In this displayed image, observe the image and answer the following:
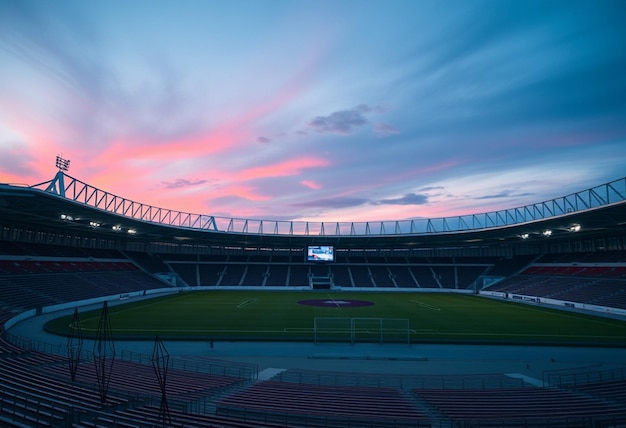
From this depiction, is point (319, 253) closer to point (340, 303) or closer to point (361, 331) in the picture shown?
point (340, 303)

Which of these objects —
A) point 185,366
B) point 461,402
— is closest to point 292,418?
point 461,402

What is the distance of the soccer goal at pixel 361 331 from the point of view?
30828mm

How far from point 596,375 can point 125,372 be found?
2672 centimetres

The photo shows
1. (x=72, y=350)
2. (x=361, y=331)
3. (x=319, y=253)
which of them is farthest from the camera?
(x=319, y=253)

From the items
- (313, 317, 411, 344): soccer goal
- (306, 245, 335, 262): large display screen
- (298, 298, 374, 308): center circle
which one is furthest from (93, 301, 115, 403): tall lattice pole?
(306, 245, 335, 262): large display screen

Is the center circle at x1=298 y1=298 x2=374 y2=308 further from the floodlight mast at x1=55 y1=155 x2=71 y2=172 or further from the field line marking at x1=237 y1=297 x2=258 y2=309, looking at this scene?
the floodlight mast at x1=55 y1=155 x2=71 y2=172

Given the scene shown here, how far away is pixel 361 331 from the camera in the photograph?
115 ft

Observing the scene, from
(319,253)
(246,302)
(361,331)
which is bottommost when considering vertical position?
(361,331)

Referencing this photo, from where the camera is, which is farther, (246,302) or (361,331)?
(246,302)

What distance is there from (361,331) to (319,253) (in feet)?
132

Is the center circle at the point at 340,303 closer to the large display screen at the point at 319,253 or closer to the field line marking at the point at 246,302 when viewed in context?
the field line marking at the point at 246,302

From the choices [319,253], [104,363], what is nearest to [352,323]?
[104,363]

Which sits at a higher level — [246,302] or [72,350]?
[72,350]

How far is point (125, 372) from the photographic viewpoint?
1900cm
